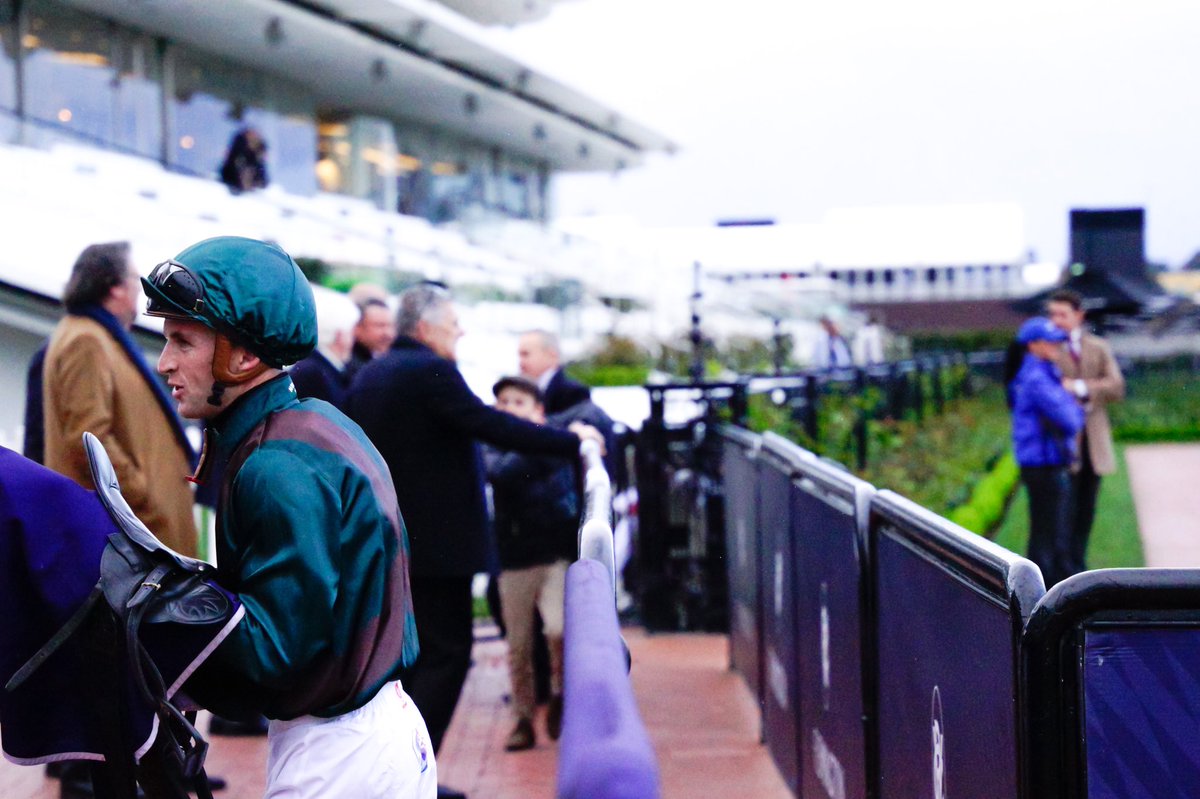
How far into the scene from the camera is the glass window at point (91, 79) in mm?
24844

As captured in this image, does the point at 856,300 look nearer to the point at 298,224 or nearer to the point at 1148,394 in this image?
the point at 1148,394

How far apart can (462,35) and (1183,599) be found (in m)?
36.3

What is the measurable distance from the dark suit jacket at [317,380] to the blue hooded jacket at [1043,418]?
15.1 feet

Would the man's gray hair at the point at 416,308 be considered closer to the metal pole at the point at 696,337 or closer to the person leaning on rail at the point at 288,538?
the person leaning on rail at the point at 288,538

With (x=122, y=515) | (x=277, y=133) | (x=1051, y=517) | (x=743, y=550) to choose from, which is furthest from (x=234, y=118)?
(x=122, y=515)

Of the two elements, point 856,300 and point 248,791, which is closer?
point 248,791

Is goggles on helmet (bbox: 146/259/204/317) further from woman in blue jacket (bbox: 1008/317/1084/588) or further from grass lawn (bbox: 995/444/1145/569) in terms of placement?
grass lawn (bbox: 995/444/1145/569)

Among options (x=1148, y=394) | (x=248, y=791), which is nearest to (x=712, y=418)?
(x=248, y=791)

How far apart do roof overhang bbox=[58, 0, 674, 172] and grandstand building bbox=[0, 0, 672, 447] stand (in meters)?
0.07

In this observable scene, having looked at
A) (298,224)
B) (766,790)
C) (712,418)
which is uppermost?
(298,224)

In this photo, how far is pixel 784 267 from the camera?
188 feet

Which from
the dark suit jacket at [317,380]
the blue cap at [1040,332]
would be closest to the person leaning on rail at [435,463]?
the dark suit jacket at [317,380]

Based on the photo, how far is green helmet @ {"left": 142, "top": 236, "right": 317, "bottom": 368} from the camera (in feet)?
7.57

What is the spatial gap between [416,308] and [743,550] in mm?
2678
